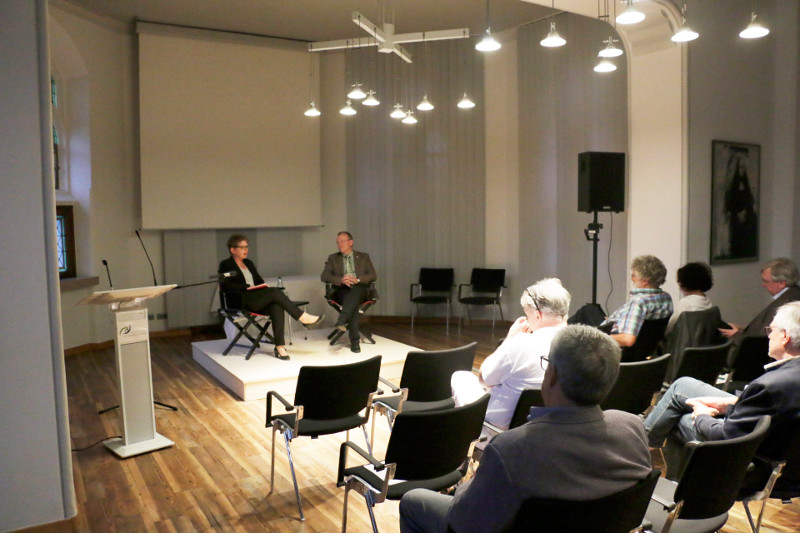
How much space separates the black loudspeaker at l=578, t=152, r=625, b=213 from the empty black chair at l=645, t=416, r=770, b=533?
13.4 feet

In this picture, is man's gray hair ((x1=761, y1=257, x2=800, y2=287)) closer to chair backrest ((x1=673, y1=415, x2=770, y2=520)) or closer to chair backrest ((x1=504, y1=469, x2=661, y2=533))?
chair backrest ((x1=673, y1=415, x2=770, y2=520))

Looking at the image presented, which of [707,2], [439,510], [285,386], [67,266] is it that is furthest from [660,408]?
[67,266]

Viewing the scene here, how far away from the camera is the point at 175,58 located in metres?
8.40

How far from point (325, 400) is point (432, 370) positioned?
703 mm

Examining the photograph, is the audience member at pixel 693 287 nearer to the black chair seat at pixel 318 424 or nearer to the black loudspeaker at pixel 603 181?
the black loudspeaker at pixel 603 181

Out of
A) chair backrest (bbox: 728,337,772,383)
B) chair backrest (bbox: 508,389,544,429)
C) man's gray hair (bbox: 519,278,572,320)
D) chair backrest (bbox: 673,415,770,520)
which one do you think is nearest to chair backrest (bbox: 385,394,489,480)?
chair backrest (bbox: 508,389,544,429)

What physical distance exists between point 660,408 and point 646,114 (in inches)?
152

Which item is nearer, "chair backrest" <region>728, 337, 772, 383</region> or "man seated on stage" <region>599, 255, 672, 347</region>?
"chair backrest" <region>728, 337, 772, 383</region>

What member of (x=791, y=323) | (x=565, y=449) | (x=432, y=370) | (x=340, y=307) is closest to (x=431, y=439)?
(x=565, y=449)

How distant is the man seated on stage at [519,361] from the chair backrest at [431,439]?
1.11 feet

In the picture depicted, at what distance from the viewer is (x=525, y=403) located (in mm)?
3035

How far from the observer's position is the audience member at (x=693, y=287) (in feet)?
15.3

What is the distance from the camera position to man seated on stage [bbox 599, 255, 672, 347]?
4.59 meters

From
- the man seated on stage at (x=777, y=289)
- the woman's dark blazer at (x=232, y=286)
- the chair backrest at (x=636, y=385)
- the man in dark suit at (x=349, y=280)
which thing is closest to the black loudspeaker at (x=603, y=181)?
the man seated on stage at (x=777, y=289)
